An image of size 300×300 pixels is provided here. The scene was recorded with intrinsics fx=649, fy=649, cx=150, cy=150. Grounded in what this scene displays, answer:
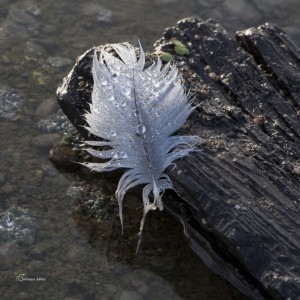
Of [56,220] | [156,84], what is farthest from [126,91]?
[56,220]

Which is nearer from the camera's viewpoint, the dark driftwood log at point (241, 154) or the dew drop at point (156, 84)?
the dark driftwood log at point (241, 154)

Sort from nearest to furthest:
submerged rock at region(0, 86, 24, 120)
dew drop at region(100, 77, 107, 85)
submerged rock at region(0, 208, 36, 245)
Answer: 1. dew drop at region(100, 77, 107, 85)
2. submerged rock at region(0, 208, 36, 245)
3. submerged rock at region(0, 86, 24, 120)

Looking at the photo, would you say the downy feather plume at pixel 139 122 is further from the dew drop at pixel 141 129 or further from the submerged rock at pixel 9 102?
the submerged rock at pixel 9 102

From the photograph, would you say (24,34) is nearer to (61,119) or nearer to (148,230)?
(61,119)

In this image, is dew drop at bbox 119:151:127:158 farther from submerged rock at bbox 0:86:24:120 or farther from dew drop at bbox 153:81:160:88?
submerged rock at bbox 0:86:24:120

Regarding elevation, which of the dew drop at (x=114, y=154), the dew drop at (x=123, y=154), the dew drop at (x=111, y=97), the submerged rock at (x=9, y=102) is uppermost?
the dew drop at (x=111, y=97)

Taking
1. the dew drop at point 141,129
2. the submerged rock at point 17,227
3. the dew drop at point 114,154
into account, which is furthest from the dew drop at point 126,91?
the submerged rock at point 17,227

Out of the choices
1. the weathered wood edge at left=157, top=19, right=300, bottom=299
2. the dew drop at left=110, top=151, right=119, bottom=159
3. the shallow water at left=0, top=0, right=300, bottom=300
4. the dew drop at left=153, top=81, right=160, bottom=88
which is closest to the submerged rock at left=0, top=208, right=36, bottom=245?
the shallow water at left=0, top=0, right=300, bottom=300
